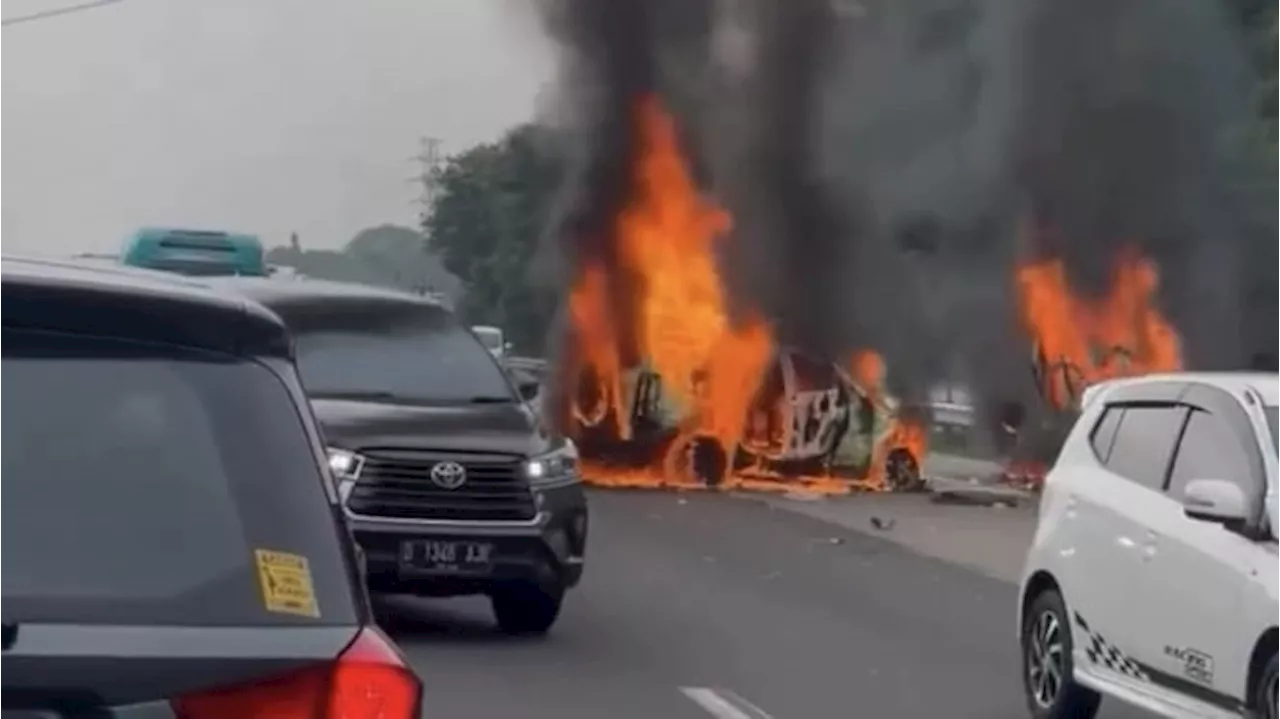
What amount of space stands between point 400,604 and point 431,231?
67618 mm

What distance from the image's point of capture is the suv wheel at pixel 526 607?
14602 mm

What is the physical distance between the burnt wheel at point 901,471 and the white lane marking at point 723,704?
17.7m

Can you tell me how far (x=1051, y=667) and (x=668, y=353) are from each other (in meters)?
21.7

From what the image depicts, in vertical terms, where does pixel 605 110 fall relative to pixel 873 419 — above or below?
above

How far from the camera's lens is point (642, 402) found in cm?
3192

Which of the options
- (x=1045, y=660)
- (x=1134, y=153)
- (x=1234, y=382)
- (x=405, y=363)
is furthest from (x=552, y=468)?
(x=1134, y=153)

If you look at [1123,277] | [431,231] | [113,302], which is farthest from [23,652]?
[431,231]

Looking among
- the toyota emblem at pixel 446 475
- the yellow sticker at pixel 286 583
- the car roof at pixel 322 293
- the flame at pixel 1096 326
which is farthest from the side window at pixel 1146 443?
the flame at pixel 1096 326

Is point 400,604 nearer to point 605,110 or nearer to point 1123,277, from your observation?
point 605,110

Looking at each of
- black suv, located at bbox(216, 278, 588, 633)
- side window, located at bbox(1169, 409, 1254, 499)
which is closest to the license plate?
black suv, located at bbox(216, 278, 588, 633)

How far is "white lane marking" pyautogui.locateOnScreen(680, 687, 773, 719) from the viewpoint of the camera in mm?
12250

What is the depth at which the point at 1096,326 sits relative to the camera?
3772cm

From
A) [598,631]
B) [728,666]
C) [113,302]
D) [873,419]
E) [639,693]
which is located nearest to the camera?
[113,302]

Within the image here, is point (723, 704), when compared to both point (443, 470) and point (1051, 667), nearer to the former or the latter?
point (1051, 667)
